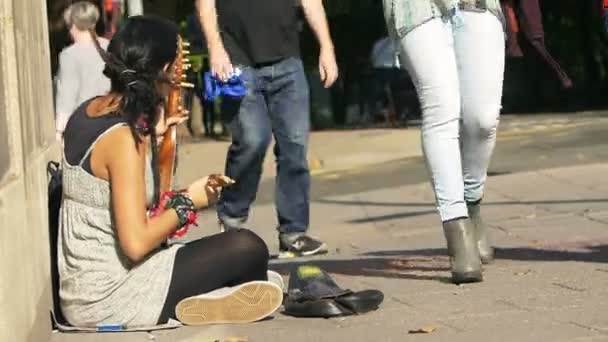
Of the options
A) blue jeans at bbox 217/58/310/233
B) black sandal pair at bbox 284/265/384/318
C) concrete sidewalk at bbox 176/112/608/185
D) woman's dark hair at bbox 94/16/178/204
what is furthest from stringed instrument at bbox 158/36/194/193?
concrete sidewalk at bbox 176/112/608/185

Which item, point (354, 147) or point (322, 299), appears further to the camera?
point (354, 147)

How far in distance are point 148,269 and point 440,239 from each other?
3.01 meters

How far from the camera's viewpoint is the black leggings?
518 cm

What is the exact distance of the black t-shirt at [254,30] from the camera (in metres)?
7.20

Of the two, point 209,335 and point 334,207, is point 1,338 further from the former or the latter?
point 334,207

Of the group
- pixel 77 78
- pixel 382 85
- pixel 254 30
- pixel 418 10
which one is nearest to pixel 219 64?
pixel 254 30

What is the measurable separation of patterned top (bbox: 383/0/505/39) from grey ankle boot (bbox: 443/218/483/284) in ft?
2.72

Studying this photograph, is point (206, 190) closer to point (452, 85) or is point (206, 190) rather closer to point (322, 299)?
point (322, 299)

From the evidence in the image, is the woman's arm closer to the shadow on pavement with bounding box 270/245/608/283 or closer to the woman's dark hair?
the woman's dark hair

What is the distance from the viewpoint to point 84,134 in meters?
5.15

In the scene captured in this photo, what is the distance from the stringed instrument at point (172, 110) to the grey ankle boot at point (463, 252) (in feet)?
3.87

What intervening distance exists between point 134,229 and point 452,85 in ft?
5.00

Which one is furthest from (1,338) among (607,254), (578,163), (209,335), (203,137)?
(203,137)

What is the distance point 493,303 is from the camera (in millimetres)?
5297
